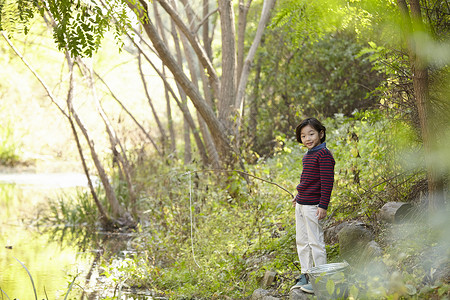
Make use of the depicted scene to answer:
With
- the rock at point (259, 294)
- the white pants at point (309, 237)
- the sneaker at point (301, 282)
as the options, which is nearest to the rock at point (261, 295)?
the rock at point (259, 294)

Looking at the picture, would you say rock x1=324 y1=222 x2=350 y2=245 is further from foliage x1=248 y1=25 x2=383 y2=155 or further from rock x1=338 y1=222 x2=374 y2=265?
foliage x1=248 y1=25 x2=383 y2=155

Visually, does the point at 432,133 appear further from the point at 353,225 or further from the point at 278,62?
the point at 278,62

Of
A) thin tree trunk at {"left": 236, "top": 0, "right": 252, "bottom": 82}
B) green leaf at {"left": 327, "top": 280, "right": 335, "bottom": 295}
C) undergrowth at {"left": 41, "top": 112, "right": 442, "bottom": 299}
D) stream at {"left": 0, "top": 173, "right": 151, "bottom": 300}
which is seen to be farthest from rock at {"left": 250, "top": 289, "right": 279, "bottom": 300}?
thin tree trunk at {"left": 236, "top": 0, "right": 252, "bottom": 82}

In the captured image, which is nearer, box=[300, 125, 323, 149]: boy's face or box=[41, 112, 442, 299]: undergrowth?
box=[300, 125, 323, 149]: boy's face

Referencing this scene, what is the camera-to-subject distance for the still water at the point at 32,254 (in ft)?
21.5

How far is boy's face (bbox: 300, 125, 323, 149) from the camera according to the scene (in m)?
4.59

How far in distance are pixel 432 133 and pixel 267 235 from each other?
246 cm

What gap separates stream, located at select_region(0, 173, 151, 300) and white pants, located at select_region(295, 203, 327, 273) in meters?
2.04

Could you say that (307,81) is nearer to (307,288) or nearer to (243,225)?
(243,225)

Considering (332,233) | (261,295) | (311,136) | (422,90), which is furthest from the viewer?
(332,233)

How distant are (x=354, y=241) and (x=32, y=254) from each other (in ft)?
19.3

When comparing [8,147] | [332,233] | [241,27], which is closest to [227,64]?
[241,27]

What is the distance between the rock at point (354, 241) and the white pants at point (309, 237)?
259 millimetres

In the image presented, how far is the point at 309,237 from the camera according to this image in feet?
14.9
